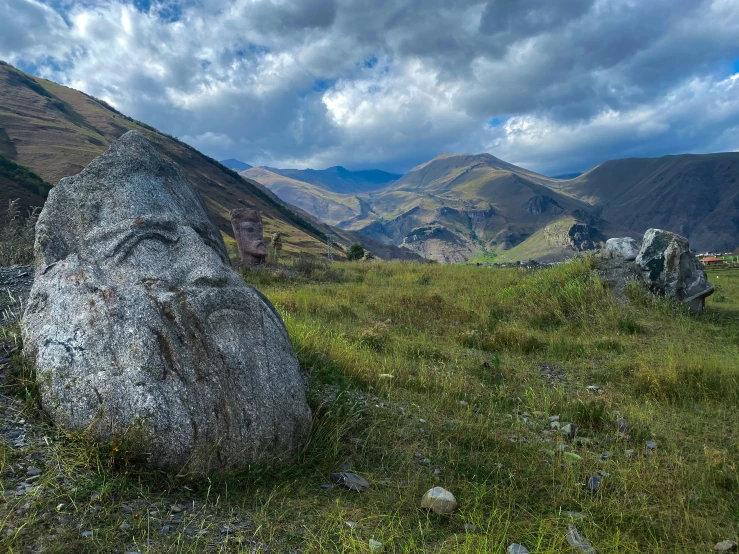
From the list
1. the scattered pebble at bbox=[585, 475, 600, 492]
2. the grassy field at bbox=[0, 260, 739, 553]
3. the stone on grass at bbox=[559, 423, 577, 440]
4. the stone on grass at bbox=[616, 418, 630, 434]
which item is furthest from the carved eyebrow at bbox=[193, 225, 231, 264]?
the stone on grass at bbox=[616, 418, 630, 434]

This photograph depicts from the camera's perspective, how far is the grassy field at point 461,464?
3143 millimetres

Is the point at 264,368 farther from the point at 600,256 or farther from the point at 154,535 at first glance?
the point at 600,256

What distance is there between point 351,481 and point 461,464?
1150 millimetres

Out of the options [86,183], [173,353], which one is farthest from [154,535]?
[86,183]

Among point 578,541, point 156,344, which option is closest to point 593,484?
point 578,541

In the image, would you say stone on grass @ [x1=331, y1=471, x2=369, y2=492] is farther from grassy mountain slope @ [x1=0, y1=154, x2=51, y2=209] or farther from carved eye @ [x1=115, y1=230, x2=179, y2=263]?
grassy mountain slope @ [x1=0, y1=154, x2=51, y2=209]

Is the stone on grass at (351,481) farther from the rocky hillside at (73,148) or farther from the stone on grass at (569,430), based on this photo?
the rocky hillside at (73,148)

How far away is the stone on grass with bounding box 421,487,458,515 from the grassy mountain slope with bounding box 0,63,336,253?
5725cm

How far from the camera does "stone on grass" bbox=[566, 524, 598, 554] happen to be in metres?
3.13

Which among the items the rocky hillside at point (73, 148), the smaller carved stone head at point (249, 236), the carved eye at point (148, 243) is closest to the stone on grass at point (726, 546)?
the carved eye at point (148, 243)

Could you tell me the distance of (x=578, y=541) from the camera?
3229 millimetres

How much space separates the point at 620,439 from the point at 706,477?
0.98 m

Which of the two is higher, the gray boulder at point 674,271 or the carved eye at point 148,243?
the carved eye at point 148,243

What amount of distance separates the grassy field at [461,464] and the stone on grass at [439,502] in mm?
65
